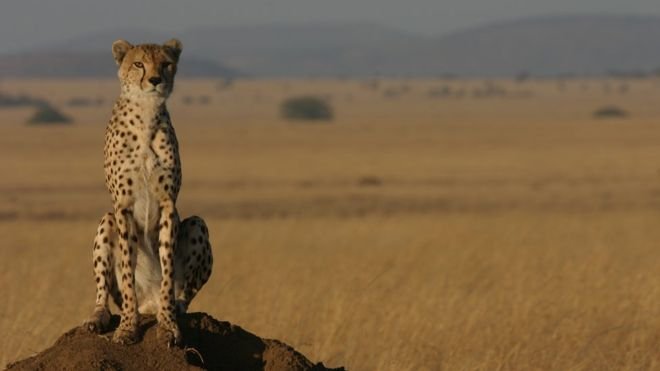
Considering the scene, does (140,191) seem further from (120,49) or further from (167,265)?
(120,49)

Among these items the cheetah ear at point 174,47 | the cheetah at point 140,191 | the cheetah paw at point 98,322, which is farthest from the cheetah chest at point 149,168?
the cheetah paw at point 98,322

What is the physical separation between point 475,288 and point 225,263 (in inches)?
115

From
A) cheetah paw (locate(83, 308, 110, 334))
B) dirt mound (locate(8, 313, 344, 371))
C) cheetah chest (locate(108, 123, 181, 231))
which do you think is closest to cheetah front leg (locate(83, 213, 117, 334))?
cheetah paw (locate(83, 308, 110, 334))

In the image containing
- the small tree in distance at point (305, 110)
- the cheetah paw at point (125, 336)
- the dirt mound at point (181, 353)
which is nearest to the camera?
the dirt mound at point (181, 353)

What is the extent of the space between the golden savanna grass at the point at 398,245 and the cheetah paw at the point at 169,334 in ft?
7.39

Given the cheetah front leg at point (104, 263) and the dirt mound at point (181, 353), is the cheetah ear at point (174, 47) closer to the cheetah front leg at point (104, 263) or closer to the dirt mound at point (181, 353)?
the cheetah front leg at point (104, 263)

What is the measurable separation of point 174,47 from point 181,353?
1193mm

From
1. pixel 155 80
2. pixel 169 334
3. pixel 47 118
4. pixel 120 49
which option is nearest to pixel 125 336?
pixel 169 334

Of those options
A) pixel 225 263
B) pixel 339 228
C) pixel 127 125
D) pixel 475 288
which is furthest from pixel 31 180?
pixel 127 125

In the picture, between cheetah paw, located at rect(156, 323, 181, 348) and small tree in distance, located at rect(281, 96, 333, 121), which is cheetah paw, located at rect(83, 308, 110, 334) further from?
small tree in distance, located at rect(281, 96, 333, 121)

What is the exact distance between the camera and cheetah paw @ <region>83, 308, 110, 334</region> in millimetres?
5605

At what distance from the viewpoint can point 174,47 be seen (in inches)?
219

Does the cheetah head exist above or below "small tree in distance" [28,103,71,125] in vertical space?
above

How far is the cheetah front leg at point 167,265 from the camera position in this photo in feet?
18.0
